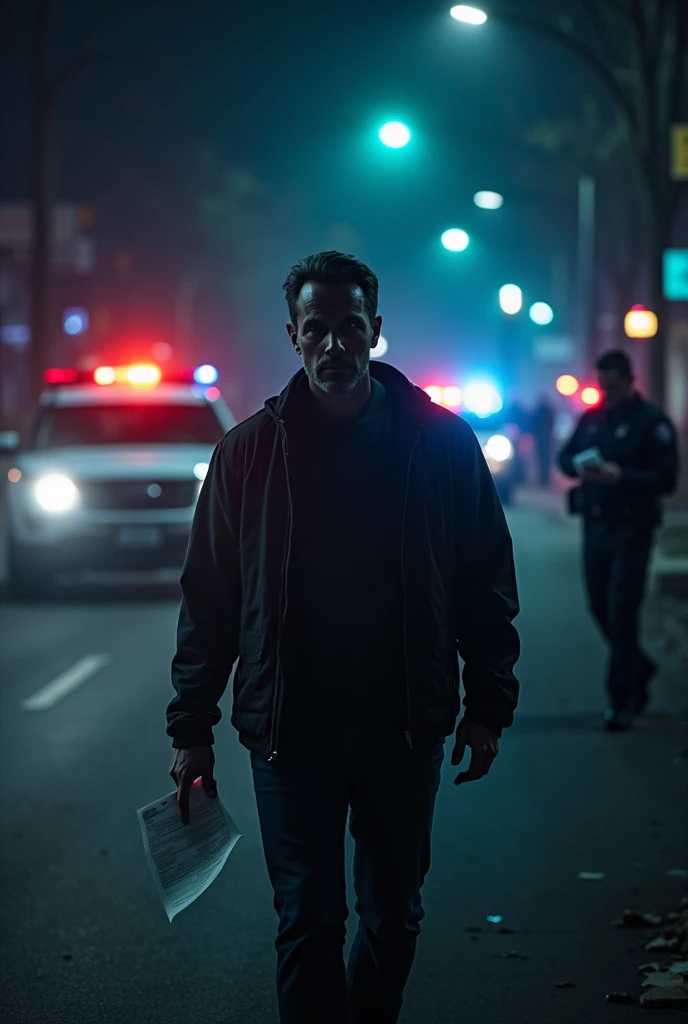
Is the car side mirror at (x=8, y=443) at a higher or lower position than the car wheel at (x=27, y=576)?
higher

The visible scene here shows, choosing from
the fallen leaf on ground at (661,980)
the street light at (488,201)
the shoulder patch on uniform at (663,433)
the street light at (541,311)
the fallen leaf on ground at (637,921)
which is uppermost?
the street light at (488,201)

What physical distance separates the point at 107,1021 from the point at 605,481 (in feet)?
18.1

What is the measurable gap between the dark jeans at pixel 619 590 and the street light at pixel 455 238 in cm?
2946

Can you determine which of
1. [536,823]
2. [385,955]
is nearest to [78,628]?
[536,823]

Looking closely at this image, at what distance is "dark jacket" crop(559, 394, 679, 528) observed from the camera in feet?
33.8

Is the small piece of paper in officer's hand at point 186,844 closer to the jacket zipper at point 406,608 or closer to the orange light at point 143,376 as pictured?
the jacket zipper at point 406,608

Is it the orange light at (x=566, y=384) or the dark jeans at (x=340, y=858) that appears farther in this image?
the orange light at (x=566, y=384)

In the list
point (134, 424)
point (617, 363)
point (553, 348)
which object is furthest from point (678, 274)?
point (553, 348)

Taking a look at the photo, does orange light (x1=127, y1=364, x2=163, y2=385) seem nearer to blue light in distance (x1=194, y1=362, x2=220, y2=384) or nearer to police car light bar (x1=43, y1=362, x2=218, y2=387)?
police car light bar (x1=43, y1=362, x2=218, y2=387)

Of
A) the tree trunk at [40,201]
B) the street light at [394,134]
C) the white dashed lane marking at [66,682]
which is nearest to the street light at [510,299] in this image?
the tree trunk at [40,201]

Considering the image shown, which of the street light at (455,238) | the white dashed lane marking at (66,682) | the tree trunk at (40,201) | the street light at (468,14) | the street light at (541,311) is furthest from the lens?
the street light at (541,311)

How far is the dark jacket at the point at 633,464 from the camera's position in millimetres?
10305

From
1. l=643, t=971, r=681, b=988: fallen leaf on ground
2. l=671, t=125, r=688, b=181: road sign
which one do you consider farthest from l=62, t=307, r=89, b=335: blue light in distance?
l=643, t=971, r=681, b=988: fallen leaf on ground

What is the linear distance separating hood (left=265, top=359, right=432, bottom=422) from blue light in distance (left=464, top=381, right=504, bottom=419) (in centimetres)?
3343
